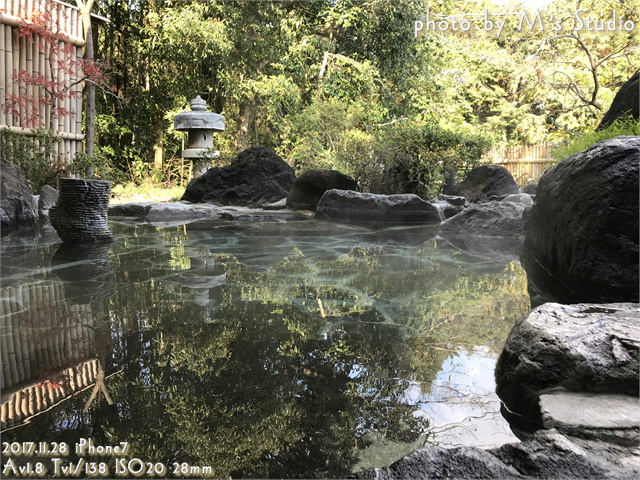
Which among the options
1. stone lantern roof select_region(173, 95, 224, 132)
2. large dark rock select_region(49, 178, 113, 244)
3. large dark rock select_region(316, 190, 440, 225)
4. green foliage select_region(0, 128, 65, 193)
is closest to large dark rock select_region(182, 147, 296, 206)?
stone lantern roof select_region(173, 95, 224, 132)

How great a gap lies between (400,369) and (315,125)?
8.38 metres

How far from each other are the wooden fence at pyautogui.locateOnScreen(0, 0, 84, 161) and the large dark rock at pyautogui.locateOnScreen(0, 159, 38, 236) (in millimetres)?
2241

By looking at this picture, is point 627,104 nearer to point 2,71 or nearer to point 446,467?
point 446,467

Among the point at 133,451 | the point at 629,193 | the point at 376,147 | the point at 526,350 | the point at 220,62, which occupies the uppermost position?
the point at 220,62

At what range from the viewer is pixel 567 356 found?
5.58 ft

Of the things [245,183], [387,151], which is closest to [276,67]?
[245,183]

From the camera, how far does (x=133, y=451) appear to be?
4.65 feet

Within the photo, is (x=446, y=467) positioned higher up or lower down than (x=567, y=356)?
lower down

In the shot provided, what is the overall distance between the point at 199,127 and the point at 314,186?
335 cm

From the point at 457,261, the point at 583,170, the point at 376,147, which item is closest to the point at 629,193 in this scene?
the point at 583,170

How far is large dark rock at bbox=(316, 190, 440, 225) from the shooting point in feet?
24.0

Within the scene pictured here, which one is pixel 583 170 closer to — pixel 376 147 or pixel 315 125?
pixel 376 147

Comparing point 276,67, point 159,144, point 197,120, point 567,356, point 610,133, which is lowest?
point 567,356

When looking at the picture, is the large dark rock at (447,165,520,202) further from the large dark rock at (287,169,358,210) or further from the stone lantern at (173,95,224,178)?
the stone lantern at (173,95,224,178)
